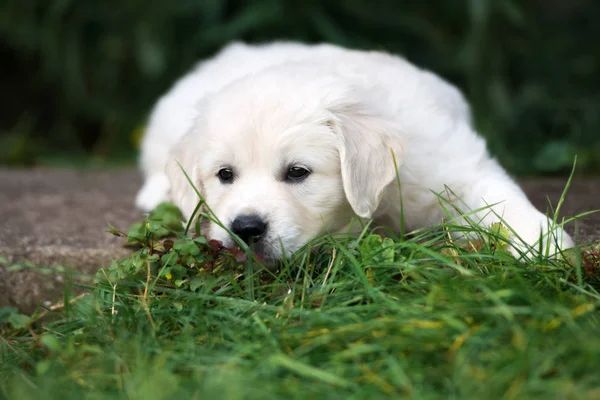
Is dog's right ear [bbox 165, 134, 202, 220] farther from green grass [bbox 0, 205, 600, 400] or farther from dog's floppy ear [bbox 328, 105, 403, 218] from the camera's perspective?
dog's floppy ear [bbox 328, 105, 403, 218]

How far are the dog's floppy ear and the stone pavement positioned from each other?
0.85m

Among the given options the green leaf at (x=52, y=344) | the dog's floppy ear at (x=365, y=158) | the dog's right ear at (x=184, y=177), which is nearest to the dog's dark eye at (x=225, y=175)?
the dog's right ear at (x=184, y=177)

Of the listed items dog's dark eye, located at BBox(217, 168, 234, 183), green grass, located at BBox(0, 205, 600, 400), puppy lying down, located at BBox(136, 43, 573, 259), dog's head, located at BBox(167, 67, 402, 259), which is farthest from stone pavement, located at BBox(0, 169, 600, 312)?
dog's head, located at BBox(167, 67, 402, 259)

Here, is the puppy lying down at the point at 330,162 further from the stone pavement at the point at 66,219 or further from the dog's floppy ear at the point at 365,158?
the stone pavement at the point at 66,219

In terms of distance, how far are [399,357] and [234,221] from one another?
96cm

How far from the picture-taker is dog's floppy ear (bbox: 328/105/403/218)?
2.82 m

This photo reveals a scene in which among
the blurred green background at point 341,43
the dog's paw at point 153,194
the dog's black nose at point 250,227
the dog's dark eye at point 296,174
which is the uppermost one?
the blurred green background at point 341,43

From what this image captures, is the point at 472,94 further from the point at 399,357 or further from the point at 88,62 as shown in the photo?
the point at 399,357

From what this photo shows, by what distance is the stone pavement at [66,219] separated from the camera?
3129 mm

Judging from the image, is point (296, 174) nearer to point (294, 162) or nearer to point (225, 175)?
point (294, 162)

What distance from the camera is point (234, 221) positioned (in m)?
2.70

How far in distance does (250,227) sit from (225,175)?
40 cm

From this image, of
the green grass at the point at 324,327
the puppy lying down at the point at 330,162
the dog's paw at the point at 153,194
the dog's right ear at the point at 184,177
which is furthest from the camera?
the dog's paw at the point at 153,194

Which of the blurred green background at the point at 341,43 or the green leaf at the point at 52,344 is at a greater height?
the blurred green background at the point at 341,43
